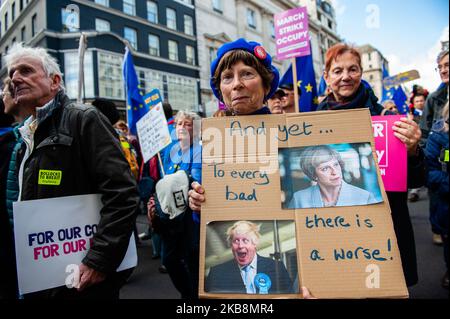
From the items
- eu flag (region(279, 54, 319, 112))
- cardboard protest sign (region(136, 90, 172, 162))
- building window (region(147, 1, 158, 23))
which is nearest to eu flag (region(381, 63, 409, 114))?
eu flag (region(279, 54, 319, 112))

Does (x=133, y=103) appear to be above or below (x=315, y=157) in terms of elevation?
above

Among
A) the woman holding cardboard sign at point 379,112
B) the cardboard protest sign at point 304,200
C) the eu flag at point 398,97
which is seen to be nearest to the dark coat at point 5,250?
the cardboard protest sign at point 304,200

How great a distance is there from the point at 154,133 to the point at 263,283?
230 centimetres

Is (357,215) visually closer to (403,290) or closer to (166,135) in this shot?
(403,290)

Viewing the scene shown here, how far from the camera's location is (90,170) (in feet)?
4.42

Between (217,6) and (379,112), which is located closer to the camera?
(379,112)

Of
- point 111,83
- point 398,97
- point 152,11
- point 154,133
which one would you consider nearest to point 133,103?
point 154,133

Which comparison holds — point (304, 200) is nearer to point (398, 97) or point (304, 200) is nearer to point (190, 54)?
point (190, 54)

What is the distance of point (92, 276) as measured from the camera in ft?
4.13

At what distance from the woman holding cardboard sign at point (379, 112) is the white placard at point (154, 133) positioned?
5.49 ft

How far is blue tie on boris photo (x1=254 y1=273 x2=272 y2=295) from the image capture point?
930mm

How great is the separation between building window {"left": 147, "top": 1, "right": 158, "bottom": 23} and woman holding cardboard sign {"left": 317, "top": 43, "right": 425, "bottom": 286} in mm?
1044

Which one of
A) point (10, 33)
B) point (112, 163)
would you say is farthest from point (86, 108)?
point (10, 33)
